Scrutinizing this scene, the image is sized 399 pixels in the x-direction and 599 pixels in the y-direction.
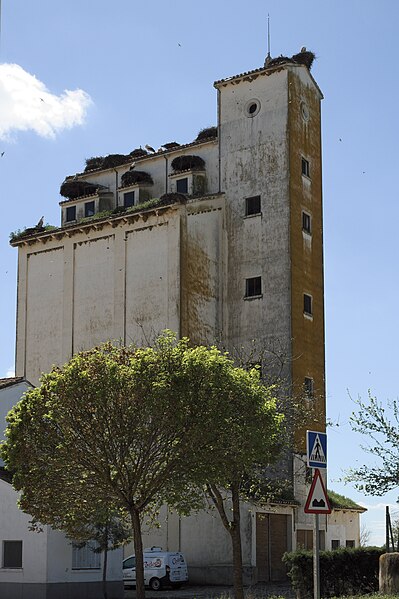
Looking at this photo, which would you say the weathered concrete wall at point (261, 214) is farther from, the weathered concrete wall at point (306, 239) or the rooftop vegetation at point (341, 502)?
the rooftop vegetation at point (341, 502)

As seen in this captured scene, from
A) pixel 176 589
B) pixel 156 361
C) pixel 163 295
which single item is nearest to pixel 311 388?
pixel 163 295

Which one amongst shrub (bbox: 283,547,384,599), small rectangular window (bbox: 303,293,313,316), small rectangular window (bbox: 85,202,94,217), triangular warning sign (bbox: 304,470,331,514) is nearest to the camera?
triangular warning sign (bbox: 304,470,331,514)

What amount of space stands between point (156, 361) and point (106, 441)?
248 cm

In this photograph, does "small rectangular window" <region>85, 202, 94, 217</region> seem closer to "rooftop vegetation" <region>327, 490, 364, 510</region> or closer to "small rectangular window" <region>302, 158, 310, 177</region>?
"small rectangular window" <region>302, 158, 310, 177</region>

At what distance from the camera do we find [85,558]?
3591 centimetres

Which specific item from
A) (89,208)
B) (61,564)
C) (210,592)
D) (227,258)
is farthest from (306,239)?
(61,564)

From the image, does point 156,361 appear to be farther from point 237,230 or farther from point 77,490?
point 237,230

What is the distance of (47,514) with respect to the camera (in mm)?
26344

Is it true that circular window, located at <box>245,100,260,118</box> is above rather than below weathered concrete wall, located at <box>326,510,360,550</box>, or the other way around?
above

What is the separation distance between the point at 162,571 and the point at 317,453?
2707 centimetres

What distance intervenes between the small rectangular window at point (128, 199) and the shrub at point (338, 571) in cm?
3148

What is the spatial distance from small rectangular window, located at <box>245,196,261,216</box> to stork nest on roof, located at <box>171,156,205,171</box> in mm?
5059

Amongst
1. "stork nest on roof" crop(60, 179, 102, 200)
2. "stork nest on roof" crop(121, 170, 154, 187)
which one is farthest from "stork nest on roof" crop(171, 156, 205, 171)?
"stork nest on roof" crop(60, 179, 102, 200)

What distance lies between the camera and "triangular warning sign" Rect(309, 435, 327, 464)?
712 inches
